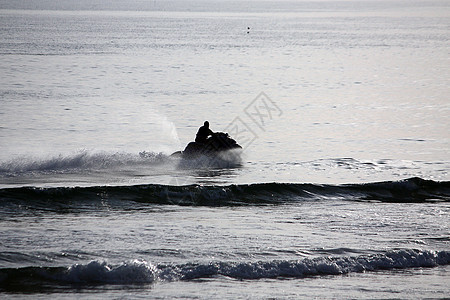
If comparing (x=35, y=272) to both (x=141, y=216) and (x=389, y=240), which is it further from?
(x=389, y=240)

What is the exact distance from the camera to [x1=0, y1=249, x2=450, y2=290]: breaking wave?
12391mm

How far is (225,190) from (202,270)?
7078mm

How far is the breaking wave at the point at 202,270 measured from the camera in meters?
12.4

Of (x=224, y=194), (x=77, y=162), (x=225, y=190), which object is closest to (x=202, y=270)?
(x=224, y=194)

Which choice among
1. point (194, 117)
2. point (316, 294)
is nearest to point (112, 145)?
point (194, 117)

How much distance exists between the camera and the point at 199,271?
12.8 meters

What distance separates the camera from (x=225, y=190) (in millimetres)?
19812

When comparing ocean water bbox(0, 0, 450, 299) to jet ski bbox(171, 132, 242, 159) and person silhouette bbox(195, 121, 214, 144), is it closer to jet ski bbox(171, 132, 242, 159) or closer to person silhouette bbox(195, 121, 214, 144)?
jet ski bbox(171, 132, 242, 159)

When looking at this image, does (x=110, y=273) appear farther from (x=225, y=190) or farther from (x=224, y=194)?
(x=225, y=190)

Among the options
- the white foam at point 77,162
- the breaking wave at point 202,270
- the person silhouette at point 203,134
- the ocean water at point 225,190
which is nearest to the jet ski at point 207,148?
the person silhouette at point 203,134

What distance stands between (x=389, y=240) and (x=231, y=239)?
3.24 m

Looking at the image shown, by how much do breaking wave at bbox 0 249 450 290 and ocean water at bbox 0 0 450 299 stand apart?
33mm

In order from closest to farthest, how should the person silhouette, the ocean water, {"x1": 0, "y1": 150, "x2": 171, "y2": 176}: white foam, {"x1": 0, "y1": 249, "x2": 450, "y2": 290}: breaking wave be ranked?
{"x1": 0, "y1": 249, "x2": 450, "y2": 290}: breaking wave < the ocean water < {"x1": 0, "y1": 150, "x2": 171, "y2": 176}: white foam < the person silhouette

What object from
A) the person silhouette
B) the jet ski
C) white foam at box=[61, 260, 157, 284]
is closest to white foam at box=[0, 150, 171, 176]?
the jet ski
